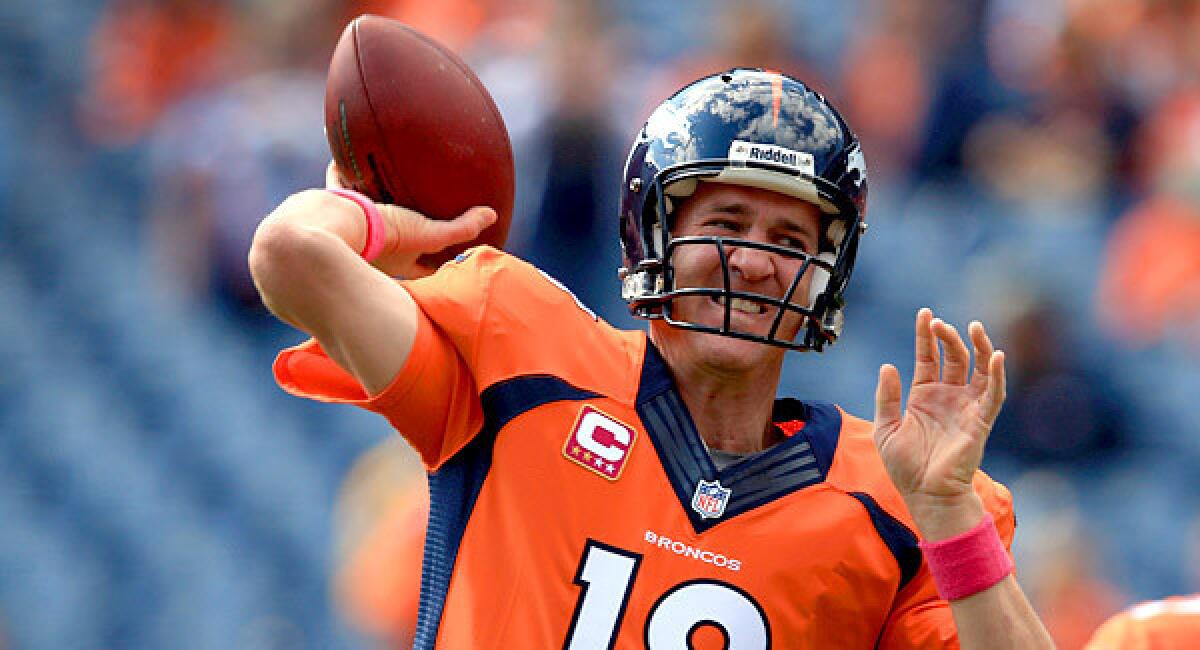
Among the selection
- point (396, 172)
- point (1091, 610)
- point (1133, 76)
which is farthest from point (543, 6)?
point (396, 172)

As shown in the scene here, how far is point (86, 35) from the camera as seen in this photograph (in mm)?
7488

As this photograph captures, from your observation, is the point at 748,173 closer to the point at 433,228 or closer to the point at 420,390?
the point at 433,228

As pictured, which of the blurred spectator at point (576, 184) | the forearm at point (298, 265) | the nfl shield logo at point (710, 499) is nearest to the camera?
the forearm at point (298, 265)

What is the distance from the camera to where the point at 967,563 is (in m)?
2.21

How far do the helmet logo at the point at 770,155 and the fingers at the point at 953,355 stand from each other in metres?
0.38

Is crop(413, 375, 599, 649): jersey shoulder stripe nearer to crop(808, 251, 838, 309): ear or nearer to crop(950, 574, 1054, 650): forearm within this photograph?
crop(808, 251, 838, 309): ear

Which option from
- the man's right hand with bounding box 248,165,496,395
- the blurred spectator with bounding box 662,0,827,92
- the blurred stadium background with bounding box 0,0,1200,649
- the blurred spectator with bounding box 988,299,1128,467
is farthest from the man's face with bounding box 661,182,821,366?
the blurred spectator with bounding box 662,0,827,92

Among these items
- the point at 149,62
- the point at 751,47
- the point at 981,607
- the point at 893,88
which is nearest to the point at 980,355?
the point at 981,607

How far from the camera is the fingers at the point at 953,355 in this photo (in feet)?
7.33

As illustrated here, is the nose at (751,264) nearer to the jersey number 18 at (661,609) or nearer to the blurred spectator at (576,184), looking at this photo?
the jersey number 18 at (661,609)

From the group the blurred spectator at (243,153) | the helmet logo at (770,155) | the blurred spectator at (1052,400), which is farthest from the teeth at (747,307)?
the blurred spectator at (243,153)

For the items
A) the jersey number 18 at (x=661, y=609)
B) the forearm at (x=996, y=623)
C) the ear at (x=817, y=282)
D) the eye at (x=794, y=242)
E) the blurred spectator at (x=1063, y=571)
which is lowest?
the jersey number 18 at (x=661, y=609)

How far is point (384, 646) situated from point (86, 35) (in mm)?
4136

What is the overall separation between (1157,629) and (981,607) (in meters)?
0.42
